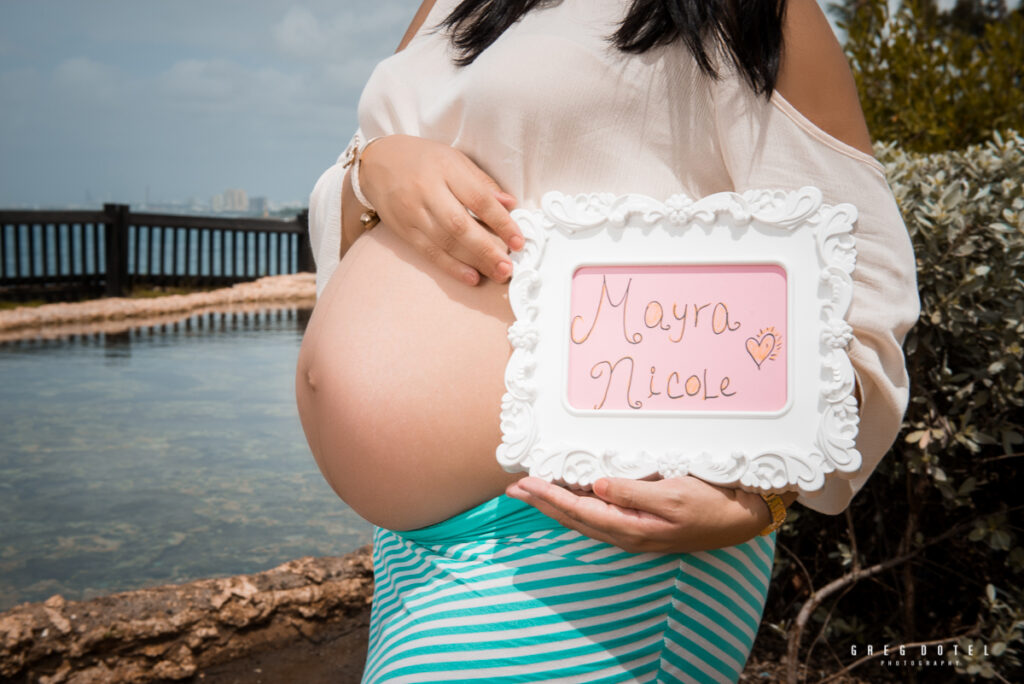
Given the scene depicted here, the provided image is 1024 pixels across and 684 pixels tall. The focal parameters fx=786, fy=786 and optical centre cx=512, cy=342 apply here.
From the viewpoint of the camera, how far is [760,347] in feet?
2.38

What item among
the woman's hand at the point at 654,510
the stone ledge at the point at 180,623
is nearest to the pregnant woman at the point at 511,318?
the woman's hand at the point at 654,510

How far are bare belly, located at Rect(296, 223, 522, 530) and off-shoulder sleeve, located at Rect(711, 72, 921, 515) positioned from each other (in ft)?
0.97

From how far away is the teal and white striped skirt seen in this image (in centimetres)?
80

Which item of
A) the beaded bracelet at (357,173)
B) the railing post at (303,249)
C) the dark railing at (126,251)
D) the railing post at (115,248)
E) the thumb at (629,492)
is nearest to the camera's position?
the thumb at (629,492)

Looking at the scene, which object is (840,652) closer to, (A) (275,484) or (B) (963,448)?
(B) (963,448)

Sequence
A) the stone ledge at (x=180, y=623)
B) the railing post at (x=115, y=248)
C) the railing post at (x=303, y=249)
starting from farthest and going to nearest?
the railing post at (x=303, y=249) → the railing post at (x=115, y=248) → the stone ledge at (x=180, y=623)

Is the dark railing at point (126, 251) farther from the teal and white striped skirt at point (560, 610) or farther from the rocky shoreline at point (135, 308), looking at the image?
the teal and white striped skirt at point (560, 610)

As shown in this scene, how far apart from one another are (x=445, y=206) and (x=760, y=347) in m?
0.35

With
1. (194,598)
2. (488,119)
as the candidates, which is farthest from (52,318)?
(488,119)

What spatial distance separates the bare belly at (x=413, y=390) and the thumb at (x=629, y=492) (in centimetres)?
18

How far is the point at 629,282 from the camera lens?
75 cm

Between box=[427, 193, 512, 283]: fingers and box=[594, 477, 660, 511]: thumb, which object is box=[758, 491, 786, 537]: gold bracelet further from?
box=[427, 193, 512, 283]: fingers

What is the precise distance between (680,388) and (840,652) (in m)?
1.81

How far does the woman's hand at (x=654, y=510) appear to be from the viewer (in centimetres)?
69
